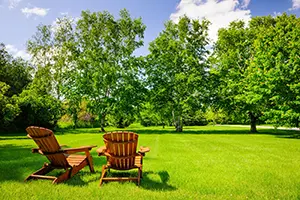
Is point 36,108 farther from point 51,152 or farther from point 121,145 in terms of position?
point 121,145

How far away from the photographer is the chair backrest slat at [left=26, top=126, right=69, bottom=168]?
20.5 ft

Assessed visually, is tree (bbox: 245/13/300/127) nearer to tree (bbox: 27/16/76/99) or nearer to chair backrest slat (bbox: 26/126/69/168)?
chair backrest slat (bbox: 26/126/69/168)

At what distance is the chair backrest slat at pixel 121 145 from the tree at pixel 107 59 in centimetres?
2466

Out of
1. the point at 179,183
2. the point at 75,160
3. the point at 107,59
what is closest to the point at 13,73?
the point at 107,59

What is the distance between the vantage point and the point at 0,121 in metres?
31.5

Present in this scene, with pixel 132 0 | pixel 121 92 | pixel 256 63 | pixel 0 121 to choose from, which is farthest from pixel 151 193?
pixel 0 121

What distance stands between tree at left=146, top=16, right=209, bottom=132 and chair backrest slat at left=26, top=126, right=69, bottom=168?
25241 mm

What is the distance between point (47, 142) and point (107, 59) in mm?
27993

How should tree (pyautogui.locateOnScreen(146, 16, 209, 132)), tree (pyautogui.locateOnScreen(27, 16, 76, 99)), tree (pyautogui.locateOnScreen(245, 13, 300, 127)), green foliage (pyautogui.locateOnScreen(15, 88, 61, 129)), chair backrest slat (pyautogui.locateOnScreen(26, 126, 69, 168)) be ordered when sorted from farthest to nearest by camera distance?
tree (pyautogui.locateOnScreen(27, 16, 76, 99))
green foliage (pyautogui.locateOnScreen(15, 88, 61, 129))
tree (pyautogui.locateOnScreen(146, 16, 209, 132))
tree (pyautogui.locateOnScreen(245, 13, 300, 127))
chair backrest slat (pyautogui.locateOnScreen(26, 126, 69, 168))

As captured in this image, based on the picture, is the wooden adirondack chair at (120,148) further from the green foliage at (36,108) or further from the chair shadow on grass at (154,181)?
the green foliage at (36,108)

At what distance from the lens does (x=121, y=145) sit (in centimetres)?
630

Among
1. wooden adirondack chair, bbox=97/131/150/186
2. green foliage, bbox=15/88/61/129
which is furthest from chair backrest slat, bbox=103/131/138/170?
green foliage, bbox=15/88/61/129

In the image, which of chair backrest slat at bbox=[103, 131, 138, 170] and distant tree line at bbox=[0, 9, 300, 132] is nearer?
chair backrest slat at bbox=[103, 131, 138, 170]

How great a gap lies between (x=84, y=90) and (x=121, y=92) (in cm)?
462
